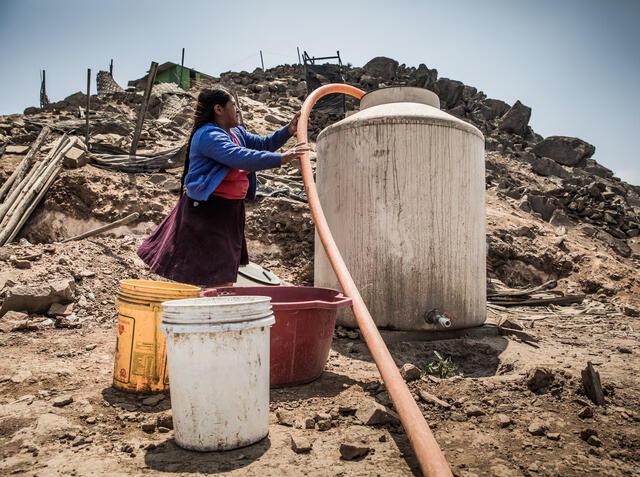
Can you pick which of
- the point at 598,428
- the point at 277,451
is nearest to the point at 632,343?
the point at 598,428

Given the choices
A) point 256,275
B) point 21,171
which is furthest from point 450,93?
point 256,275

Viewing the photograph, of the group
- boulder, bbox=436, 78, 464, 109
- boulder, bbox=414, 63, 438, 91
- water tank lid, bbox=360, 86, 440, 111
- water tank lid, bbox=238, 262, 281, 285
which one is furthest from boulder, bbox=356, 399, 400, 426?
boulder, bbox=436, 78, 464, 109

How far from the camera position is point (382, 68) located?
21922 millimetres

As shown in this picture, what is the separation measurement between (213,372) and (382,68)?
73.2 ft

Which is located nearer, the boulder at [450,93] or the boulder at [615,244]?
the boulder at [615,244]

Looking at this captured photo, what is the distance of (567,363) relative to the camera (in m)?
2.80

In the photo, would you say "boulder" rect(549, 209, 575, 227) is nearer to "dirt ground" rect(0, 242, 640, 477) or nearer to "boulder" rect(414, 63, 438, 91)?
"dirt ground" rect(0, 242, 640, 477)

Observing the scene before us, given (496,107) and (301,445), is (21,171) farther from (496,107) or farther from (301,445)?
(496,107)

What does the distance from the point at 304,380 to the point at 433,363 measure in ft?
3.04

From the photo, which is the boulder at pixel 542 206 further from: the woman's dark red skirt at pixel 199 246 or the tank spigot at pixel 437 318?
the woman's dark red skirt at pixel 199 246

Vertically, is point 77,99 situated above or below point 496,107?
below

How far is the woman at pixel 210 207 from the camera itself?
2.51m

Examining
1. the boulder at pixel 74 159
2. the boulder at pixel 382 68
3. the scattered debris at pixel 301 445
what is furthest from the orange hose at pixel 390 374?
the boulder at pixel 382 68

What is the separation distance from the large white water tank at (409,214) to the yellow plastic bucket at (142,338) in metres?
1.34
